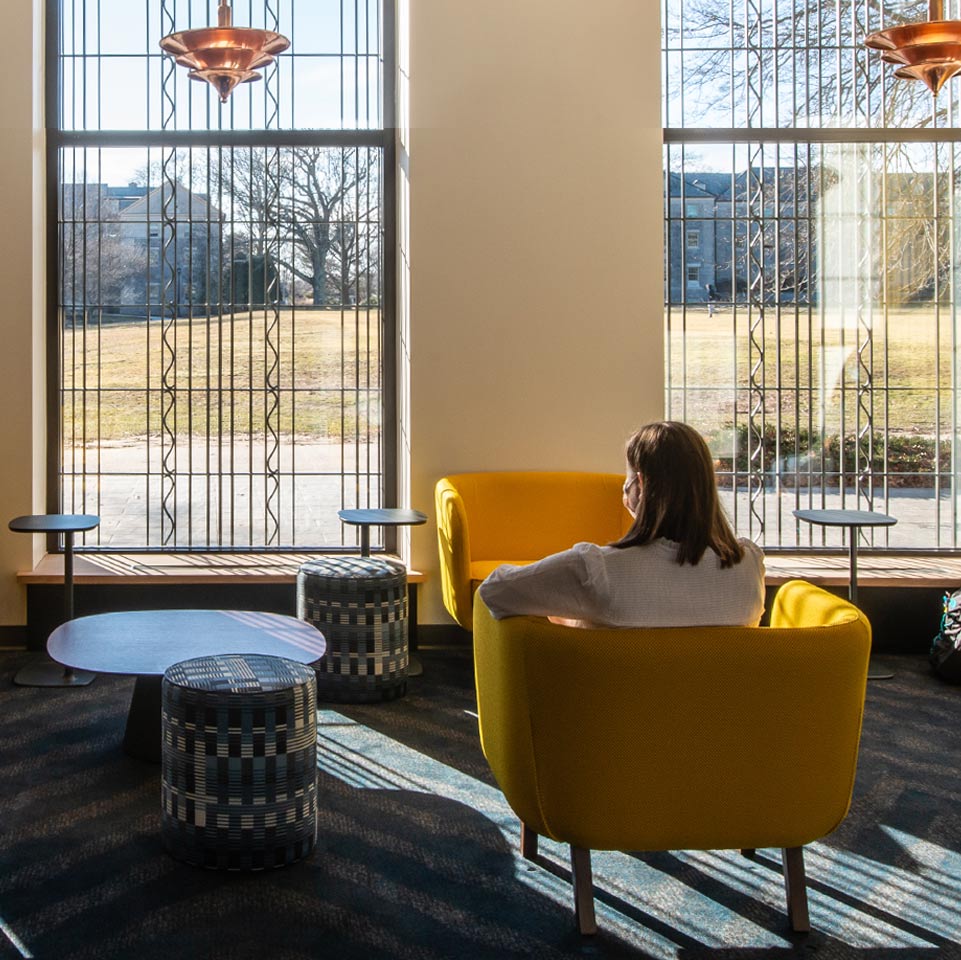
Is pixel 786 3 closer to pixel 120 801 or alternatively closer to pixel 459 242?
pixel 459 242

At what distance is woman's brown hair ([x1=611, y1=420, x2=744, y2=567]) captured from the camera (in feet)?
9.07

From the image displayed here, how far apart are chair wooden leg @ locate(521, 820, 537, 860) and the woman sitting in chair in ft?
2.75

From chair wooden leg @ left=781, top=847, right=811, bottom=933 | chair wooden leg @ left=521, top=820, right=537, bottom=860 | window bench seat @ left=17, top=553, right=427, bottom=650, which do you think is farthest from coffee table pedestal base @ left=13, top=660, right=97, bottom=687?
chair wooden leg @ left=781, top=847, right=811, bottom=933

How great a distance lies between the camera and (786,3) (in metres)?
6.37

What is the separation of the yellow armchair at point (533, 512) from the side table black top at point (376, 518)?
183 mm

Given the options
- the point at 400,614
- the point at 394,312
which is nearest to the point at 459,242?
the point at 394,312

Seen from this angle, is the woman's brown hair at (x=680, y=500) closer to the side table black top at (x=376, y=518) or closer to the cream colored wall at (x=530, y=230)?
the side table black top at (x=376, y=518)

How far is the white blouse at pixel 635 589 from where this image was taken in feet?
8.91

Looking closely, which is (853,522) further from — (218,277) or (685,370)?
(218,277)

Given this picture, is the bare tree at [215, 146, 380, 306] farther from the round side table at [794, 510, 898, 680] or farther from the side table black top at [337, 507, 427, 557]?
the round side table at [794, 510, 898, 680]

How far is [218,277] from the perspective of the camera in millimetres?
6301

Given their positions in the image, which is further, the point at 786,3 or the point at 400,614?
the point at 786,3

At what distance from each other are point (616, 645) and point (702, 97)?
15.1 ft

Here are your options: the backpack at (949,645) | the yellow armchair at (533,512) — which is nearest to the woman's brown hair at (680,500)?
the yellow armchair at (533,512)
